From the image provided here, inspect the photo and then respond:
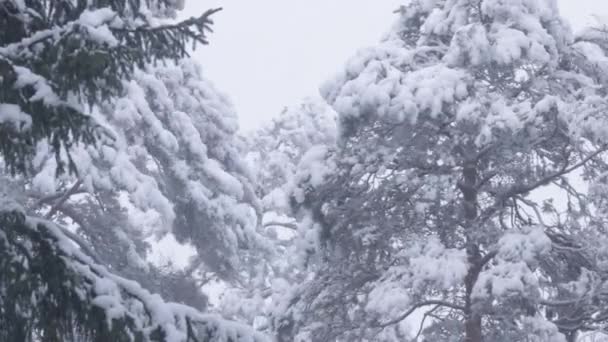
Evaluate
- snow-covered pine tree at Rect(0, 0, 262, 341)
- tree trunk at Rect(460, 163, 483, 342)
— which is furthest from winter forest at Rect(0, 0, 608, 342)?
snow-covered pine tree at Rect(0, 0, 262, 341)

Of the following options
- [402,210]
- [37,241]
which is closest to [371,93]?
[402,210]

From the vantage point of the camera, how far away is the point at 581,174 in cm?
1061

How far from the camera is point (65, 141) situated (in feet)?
15.1

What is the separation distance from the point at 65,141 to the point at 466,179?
7149mm

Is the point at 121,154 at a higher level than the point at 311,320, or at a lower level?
higher

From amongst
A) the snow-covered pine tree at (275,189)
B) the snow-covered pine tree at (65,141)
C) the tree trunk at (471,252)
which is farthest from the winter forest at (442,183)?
the snow-covered pine tree at (275,189)

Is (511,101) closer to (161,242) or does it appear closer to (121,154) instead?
(121,154)

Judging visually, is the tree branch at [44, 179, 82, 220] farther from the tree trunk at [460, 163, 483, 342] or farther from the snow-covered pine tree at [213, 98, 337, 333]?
the snow-covered pine tree at [213, 98, 337, 333]

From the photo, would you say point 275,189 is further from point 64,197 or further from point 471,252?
point 471,252

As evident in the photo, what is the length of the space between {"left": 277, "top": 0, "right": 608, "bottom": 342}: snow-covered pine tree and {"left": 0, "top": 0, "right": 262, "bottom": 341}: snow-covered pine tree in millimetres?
5058

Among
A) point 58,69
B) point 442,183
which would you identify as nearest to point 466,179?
point 442,183

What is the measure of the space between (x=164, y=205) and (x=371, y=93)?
4106 millimetres

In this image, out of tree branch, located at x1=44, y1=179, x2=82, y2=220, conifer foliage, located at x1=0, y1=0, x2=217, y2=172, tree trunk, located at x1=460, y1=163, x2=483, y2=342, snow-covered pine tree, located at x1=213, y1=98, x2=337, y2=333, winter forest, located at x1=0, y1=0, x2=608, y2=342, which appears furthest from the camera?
snow-covered pine tree, located at x1=213, y1=98, x2=337, y2=333

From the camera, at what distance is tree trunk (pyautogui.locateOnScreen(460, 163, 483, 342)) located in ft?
32.7
